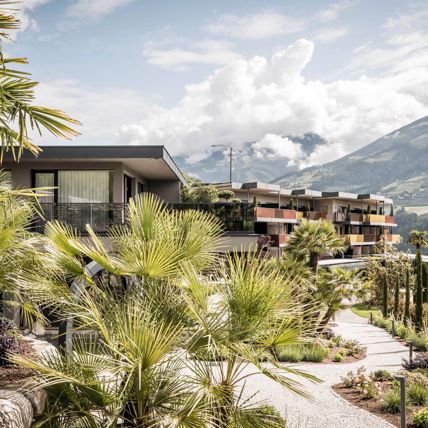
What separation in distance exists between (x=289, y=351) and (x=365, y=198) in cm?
5059

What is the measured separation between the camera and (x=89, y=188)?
67.0ft

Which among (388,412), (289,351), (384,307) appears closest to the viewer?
(388,412)

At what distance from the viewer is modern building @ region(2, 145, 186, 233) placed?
61.6ft

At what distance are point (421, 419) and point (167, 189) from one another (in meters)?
21.9

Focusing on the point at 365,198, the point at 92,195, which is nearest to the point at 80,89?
the point at 92,195

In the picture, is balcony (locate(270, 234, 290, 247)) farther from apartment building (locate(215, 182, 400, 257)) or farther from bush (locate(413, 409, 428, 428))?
bush (locate(413, 409, 428, 428))

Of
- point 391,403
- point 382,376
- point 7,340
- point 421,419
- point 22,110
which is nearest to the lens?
point 22,110

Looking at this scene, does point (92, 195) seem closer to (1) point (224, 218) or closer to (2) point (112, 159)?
(2) point (112, 159)

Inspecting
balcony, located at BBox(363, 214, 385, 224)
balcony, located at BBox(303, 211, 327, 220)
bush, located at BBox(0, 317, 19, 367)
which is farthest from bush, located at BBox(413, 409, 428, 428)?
balcony, located at BBox(363, 214, 385, 224)

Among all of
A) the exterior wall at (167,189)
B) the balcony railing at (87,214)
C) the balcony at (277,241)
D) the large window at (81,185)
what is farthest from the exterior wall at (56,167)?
the balcony at (277,241)

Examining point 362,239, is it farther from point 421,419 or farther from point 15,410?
point 15,410

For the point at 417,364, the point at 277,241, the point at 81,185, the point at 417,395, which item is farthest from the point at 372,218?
the point at 417,395

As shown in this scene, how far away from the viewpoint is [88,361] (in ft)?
20.8

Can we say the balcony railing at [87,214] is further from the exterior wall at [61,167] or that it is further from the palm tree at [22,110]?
the palm tree at [22,110]
